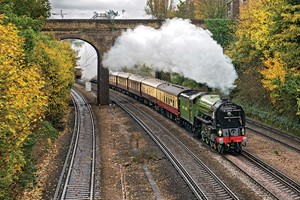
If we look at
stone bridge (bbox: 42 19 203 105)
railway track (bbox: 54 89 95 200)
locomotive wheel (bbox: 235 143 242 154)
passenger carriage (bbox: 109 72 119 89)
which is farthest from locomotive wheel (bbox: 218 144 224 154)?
passenger carriage (bbox: 109 72 119 89)

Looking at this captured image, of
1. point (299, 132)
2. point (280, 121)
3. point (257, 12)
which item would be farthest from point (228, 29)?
point (299, 132)

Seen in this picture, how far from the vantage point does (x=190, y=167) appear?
18.3m

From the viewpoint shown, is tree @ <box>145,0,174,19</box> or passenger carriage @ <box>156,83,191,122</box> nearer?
passenger carriage @ <box>156,83,191,122</box>

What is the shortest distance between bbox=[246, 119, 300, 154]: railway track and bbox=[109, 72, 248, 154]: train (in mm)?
2672

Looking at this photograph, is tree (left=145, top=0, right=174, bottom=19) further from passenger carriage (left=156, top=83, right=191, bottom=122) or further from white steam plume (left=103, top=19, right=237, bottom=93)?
passenger carriage (left=156, top=83, right=191, bottom=122)

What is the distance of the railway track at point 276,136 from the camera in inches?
917

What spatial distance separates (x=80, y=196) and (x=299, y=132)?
56.7 ft

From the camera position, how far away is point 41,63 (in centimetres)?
2291

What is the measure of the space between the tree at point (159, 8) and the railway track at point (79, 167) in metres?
43.1

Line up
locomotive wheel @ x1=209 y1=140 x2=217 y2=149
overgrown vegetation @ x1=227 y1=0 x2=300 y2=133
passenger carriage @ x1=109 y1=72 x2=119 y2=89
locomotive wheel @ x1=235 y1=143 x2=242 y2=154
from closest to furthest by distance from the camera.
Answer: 1. locomotive wheel @ x1=235 y1=143 x2=242 y2=154
2. locomotive wheel @ x1=209 y1=140 x2=217 y2=149
3. overgrown vegetation @ x1=227 y1=0 x2=300 y2=133
4. passenger carriage @ x1=109 y1=72 x2=119 y2=89

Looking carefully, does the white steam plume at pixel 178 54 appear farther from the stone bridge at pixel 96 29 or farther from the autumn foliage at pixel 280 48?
the autumn foliage at pixel 280 48

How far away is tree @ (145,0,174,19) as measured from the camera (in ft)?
228

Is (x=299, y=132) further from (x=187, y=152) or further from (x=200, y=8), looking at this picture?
(x=200, y=8)

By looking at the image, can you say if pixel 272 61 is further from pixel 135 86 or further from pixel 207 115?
pixel 135 86
